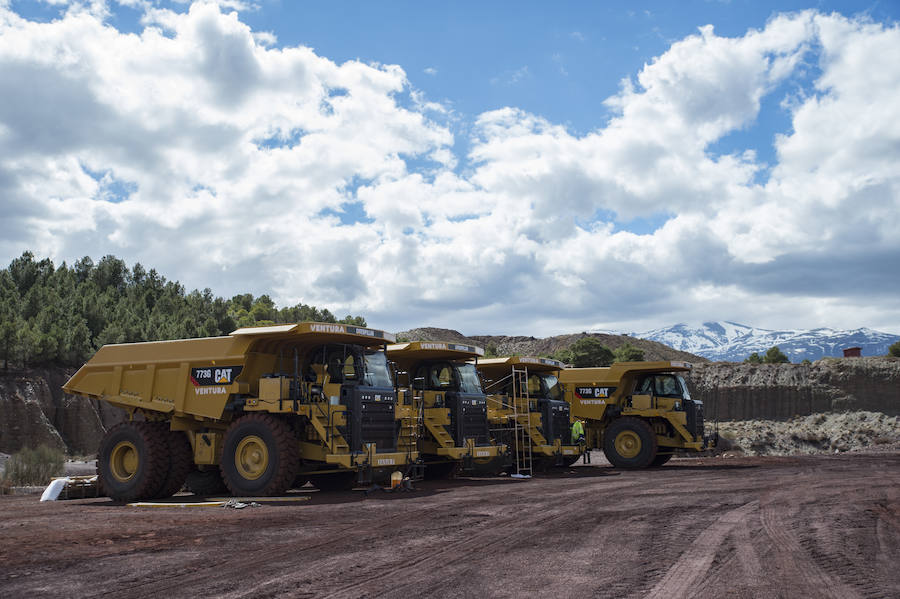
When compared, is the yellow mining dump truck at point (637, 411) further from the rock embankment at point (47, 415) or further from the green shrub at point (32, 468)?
the rock embankment at point (47, 415)

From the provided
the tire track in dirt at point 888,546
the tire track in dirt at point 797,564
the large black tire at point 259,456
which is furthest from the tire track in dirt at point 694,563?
the large black tire at point 259,456

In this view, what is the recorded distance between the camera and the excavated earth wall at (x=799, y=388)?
56.8m

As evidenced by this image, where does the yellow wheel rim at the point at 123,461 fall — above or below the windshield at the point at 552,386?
below

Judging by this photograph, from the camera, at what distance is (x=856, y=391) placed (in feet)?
189

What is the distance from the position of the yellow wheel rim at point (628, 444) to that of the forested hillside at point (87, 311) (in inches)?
1071

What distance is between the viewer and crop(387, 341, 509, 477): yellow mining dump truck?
18.2 metres

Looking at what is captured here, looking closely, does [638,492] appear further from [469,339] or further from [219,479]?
[469,339]

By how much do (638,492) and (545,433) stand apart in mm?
7504

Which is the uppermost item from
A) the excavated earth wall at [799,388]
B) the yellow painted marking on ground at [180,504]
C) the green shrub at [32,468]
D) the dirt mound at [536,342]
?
the dirt mound at [536,342]

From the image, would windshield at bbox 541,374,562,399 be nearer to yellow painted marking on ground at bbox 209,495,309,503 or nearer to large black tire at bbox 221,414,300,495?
large black tire at bbox 221,414,300,495

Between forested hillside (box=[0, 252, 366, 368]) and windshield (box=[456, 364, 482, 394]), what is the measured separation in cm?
2619

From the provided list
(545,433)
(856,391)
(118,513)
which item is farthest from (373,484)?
(856,391)

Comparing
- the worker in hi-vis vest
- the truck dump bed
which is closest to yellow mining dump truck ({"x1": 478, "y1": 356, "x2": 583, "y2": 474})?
the worker in hi-vis vest

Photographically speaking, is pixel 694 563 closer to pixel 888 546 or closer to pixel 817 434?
pixel 888 546
